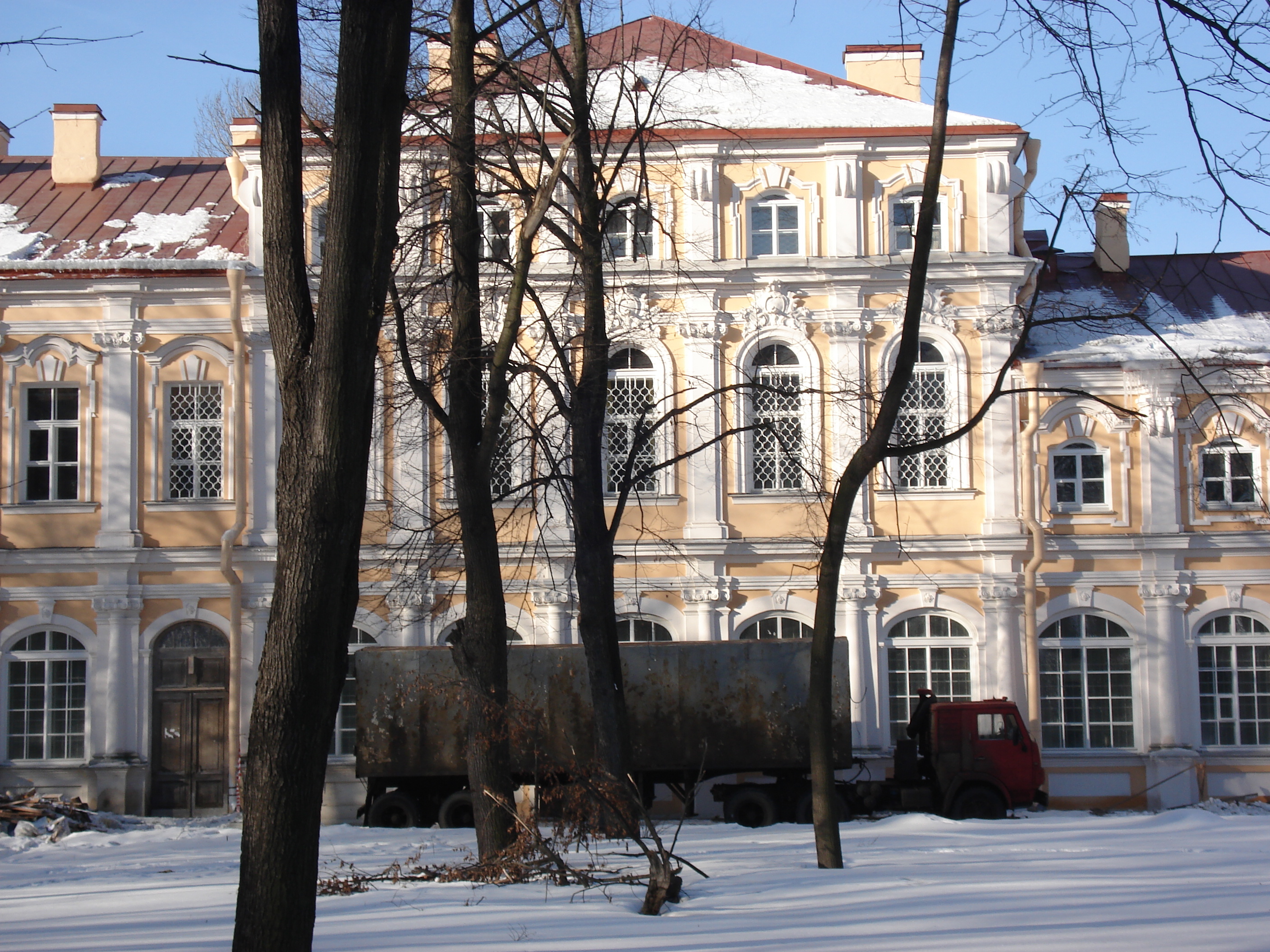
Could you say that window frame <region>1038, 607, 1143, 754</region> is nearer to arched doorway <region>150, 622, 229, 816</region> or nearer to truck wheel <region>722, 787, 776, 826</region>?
truck wheel <region>722, 787, 776, 826</region>

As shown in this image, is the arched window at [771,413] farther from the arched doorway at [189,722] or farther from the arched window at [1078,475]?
the arched doorway at [189,722]

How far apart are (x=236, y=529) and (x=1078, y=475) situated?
14.3 meters

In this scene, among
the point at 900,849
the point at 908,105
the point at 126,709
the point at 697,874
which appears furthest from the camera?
the point at 908,105

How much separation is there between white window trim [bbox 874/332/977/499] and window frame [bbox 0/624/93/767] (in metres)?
13.6

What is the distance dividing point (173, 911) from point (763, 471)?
1405 cm

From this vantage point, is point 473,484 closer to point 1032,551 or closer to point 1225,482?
point 1032,551

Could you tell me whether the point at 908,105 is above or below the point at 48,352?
above

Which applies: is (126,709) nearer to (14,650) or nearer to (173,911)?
(14,650)

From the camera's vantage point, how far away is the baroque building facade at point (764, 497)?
21.2m

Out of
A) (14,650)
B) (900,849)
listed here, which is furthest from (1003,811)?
(14,650)

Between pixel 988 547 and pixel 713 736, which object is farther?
pixel 988 547

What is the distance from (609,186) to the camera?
45.1 ft

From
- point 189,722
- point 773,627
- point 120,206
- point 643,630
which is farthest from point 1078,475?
point 120,206

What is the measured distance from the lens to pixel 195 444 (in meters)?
21.9
